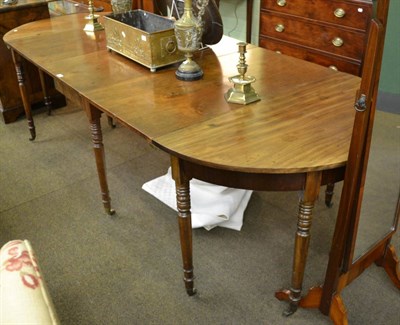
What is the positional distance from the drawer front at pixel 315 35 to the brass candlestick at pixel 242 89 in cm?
127

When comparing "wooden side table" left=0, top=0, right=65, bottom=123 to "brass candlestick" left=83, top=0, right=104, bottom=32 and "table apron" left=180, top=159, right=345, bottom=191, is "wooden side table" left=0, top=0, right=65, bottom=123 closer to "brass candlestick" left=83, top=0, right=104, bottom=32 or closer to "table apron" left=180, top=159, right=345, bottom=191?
"brass candlestick" left=83, top=0, right=104, bottom=32

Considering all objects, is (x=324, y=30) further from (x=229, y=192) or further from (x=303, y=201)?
(x=303, y=201)

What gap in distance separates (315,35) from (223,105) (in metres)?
1.51

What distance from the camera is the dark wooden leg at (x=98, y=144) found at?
1.89 m

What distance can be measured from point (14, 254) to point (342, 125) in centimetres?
102

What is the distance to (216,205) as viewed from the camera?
2133 millimetres

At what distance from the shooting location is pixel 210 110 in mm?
1570

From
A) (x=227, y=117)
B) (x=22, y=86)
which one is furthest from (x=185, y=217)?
(x=22, y=86)

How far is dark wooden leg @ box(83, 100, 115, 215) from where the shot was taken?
1892 mm

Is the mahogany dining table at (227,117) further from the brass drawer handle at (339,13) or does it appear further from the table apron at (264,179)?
the brass drawer handle at (339,13)

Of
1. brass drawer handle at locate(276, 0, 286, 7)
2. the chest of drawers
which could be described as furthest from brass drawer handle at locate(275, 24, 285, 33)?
brass drawer handle at locate(276, 0, 286, 7)

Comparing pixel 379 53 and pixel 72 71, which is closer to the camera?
pixel 379 53

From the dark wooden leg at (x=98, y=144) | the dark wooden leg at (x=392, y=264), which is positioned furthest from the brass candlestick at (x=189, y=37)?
the dark wooden leg at (x=392, y=264)

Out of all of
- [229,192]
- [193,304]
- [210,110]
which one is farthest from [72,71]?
[193,304]
